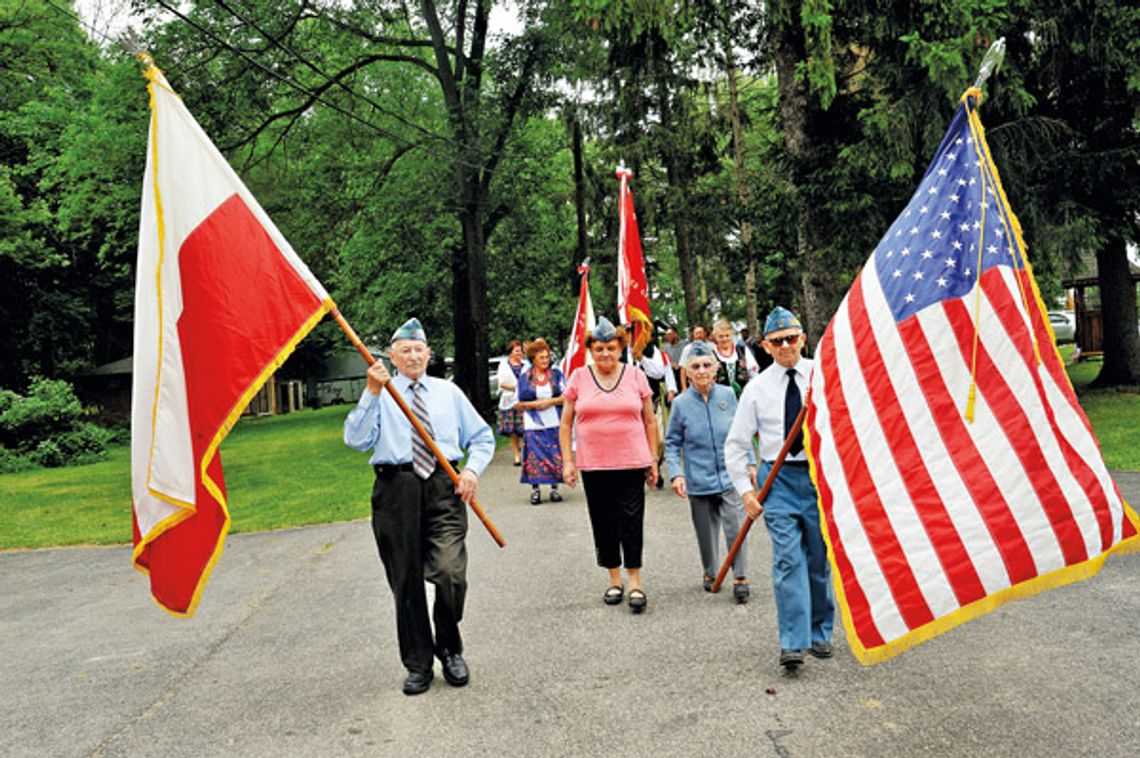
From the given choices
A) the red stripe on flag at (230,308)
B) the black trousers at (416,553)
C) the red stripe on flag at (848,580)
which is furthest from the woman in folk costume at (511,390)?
the red stripe on flag at (848,580)

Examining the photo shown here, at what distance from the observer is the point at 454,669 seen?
17.4 ft

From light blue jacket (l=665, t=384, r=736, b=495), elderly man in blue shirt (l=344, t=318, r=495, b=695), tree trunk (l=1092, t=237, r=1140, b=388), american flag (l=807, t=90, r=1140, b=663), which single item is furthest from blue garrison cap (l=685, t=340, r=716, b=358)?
tree trunk (l=1092, t=237, r=1140, b=388)

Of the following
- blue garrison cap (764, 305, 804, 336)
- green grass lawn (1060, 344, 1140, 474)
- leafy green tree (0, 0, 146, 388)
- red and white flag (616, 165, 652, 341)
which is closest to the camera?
blue garrison cap (764, 305, 804, 336)

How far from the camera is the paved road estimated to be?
4277 mm

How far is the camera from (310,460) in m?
21.9

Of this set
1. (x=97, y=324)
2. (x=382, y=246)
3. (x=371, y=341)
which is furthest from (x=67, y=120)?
(x=97, y=324)

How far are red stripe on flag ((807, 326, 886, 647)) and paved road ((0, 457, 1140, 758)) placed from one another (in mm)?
459

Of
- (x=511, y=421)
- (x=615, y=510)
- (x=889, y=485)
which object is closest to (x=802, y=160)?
(x=511, y=421)

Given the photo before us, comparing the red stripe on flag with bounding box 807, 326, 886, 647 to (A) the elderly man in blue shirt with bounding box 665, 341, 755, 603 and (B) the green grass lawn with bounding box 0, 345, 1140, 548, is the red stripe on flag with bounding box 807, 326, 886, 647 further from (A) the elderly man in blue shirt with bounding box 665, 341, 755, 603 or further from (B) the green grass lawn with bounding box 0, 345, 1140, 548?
(B) the green grass lawn with bounding box 0, 345, 1140, 548

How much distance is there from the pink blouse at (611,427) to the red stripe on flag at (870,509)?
Answer: 2.38m

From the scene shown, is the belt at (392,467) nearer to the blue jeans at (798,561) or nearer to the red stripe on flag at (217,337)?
the red stripe on flag at (217,337)

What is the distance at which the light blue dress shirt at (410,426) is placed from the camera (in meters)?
5.13

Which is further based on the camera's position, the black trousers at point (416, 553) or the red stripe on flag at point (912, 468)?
the black trousers at point (416, 553)

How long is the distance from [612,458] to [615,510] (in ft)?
1.21
